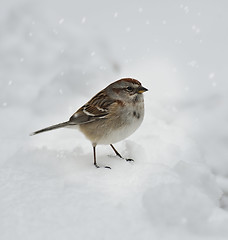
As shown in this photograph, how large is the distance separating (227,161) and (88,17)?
3.87m

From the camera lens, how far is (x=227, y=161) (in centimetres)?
531

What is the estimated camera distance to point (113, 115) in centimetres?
436

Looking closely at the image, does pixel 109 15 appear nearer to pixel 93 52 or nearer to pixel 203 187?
pixel 93 52

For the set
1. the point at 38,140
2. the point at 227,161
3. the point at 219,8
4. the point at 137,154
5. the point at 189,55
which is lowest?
the point at 227,161

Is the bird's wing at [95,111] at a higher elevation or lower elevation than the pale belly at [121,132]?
higher

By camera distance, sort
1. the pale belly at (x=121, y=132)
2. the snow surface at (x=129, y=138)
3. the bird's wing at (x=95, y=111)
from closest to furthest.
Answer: the snow surface at (x=129, y=138) < the pale belly at (x=121, y=132) < the bird's wing at (x=95, y=111)

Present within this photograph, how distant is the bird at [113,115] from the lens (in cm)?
433

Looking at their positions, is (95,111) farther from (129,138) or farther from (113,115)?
(129,138)

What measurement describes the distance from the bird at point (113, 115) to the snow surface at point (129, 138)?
0.27 m

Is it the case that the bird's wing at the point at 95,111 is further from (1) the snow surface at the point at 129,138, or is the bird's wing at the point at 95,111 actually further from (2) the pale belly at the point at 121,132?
(1) the snow surface at the point at 129,138

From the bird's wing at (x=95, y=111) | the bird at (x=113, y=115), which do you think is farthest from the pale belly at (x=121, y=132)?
the bird's wing at (x=95, y=111)

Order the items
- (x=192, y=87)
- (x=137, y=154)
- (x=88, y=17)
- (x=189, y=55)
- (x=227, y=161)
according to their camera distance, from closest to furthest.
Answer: (x=137, y=154), (x=227, y=161), (x=192, y=87), (x=189, y=55), (x=88, y=17)

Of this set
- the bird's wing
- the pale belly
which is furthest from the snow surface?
the bird's wing

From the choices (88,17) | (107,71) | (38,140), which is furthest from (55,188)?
(88,17)
